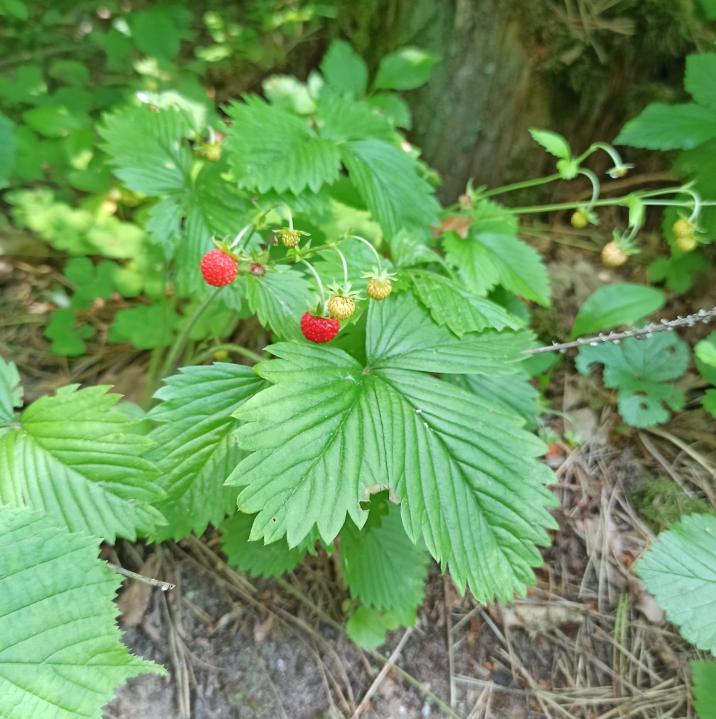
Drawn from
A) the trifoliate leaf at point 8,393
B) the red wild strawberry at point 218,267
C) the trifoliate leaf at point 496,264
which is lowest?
the trifoliate leaf at point 496,264

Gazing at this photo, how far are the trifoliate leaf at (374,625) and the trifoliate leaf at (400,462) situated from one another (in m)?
0.49

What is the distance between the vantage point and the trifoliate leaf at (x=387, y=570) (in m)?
1.52

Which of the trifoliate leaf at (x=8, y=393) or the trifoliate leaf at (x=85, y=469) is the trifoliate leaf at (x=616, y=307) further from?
the trifoliate leaf at (x=8, y=393)

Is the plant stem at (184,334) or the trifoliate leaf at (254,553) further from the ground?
the plant stem at (184,334)

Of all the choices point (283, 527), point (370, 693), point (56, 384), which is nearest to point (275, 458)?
point (283, 527)

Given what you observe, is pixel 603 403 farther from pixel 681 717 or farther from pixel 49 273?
pixel 49 273

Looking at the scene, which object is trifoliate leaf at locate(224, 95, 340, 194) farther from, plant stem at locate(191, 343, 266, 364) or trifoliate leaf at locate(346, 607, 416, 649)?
trifoliate leaf at locate(346, 607, 416, 649)

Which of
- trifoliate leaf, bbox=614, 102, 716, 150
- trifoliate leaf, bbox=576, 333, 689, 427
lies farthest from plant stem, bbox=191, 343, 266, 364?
trifoliate leaf, bbox=614, 102, 716, 150

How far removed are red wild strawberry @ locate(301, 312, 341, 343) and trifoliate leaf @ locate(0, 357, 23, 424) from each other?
632 millimetres

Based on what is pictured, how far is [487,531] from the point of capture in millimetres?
1176

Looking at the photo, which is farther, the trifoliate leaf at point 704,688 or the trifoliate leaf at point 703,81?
the trifoliate leaf at point 703,81

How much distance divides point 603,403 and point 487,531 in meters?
→ 1.15

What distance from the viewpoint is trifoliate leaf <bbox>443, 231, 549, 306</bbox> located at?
5.37 ft

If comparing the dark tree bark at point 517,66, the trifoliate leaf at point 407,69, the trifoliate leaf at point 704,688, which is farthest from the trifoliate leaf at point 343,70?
the trifoliate leaf at point 704,688
